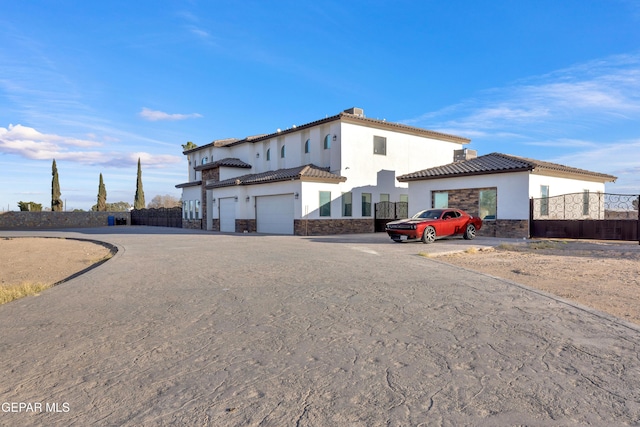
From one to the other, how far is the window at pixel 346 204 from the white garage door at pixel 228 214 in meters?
8.72

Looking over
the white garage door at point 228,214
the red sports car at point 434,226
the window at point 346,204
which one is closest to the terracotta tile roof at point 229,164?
the white garage door at point 228,214

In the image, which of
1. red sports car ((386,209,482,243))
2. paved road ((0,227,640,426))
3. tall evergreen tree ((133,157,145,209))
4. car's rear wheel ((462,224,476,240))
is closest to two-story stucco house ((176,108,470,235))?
red sports car ((386,209,482,243))

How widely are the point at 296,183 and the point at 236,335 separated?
68.7 ft

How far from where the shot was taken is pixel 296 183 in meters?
25.8

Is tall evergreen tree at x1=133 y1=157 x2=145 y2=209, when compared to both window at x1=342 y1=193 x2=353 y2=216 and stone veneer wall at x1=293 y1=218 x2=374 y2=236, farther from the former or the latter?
window at x1=342 y1=193 x2=353 y2=216

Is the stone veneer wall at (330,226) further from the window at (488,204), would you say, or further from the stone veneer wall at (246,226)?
the window at (488,204)

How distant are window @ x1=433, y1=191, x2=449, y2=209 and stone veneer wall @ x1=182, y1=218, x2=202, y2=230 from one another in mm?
20363

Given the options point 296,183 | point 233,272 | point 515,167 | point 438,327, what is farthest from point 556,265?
point 296,183

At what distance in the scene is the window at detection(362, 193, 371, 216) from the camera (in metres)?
28.1

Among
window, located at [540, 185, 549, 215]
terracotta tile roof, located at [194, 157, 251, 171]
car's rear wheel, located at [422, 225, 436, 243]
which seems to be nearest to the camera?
car's rear wheel, located at [422, 225, 436, 243]

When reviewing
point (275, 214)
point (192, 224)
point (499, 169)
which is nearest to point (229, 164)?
point (275, 214)

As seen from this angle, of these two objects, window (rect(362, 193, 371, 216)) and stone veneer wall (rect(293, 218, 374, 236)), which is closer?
stone veneer wall (rect(293, 218, 374, 236))

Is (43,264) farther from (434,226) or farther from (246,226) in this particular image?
(246,226)

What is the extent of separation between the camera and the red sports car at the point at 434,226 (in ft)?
59.7
